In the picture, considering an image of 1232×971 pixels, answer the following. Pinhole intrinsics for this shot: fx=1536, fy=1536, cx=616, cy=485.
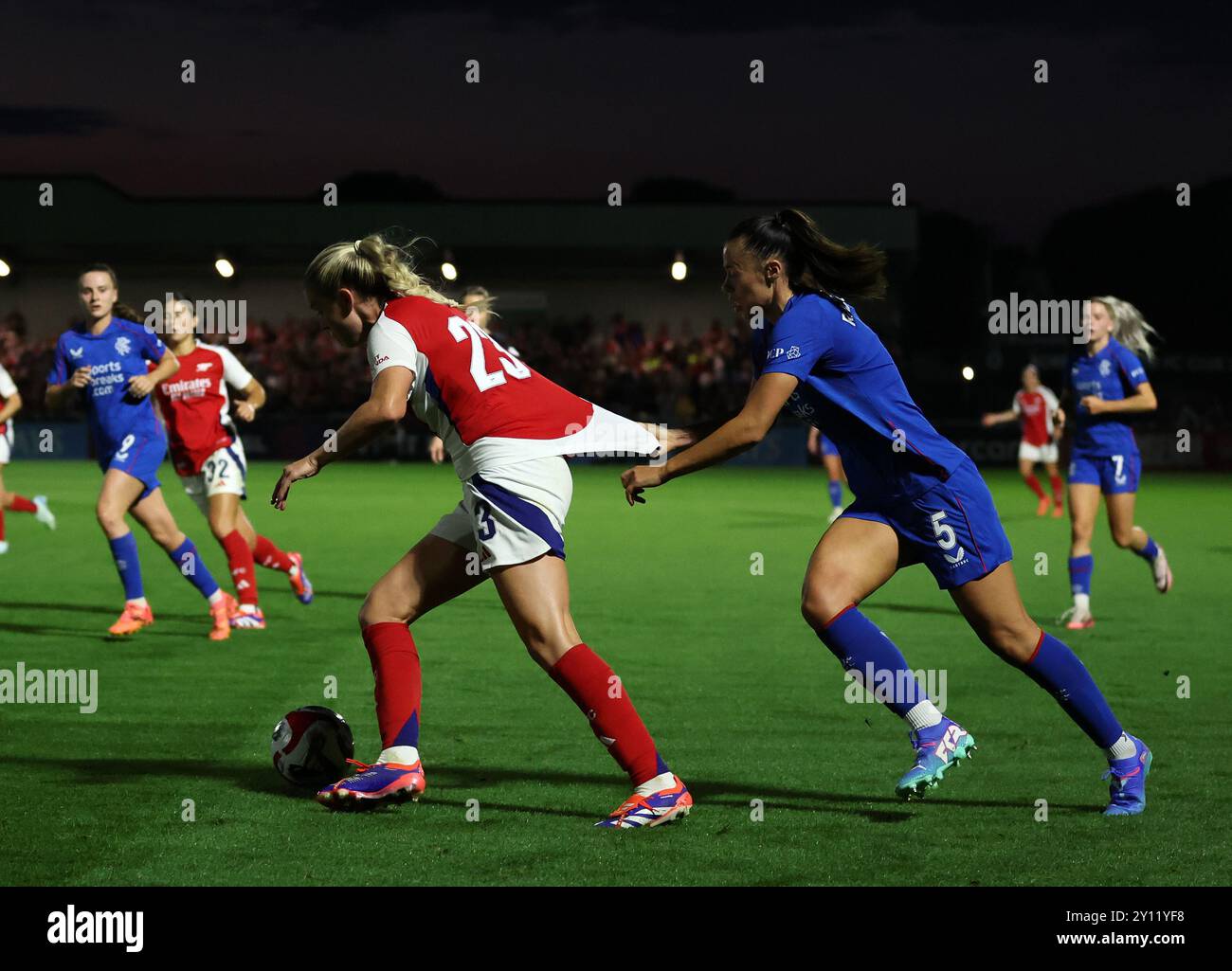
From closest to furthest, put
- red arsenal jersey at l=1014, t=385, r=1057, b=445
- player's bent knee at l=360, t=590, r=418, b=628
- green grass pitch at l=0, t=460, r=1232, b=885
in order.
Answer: green grass pitch at l=0, t=460, r=1232, b=885 → player's bent knee at l=360, t=590, r=418, b=628 → red arsenal jersey at l=1014, t=385, r=1057, b=445

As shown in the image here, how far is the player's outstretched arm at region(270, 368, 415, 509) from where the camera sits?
499 cm

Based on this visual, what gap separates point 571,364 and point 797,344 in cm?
3369

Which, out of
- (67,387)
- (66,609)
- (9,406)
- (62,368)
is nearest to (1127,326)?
(67,387)

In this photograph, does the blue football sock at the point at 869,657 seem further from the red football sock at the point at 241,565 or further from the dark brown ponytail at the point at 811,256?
the red football sock at the point at 241,565

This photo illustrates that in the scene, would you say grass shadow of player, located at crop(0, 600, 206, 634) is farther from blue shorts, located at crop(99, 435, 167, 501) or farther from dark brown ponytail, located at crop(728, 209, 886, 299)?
dark brown ponytail, located at crop(728, 209, 886, 299)

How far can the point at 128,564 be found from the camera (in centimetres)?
981

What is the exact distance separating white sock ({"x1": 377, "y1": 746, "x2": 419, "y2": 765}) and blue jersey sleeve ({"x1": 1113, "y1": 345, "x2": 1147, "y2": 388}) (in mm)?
6089

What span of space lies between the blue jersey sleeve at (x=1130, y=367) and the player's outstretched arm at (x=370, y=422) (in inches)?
241

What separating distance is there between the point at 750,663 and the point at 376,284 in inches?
165

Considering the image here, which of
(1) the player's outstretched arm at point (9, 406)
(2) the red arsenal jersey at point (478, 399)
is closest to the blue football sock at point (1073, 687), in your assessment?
(2) the red arsenal jersey at point (478, 399)

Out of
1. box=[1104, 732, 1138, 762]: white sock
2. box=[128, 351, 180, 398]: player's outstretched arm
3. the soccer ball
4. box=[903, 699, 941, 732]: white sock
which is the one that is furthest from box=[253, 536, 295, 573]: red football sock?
box=[1104, 732, 1138, 762]: white sock

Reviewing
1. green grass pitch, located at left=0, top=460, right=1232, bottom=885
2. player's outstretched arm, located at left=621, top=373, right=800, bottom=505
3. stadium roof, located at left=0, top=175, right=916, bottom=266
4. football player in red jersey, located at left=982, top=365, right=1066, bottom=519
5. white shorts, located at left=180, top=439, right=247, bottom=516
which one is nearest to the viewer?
green grass pitch, located at left=0, top=460, right=1232, bottom=885

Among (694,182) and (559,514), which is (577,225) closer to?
(694,182)

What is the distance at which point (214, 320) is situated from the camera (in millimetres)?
43594
